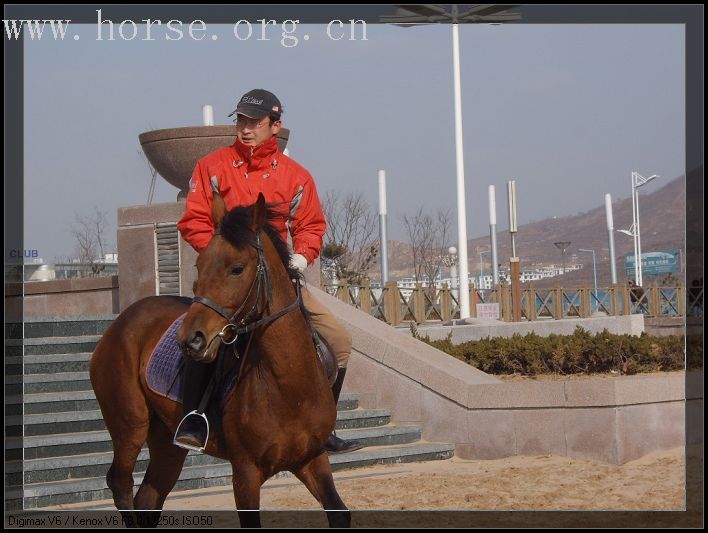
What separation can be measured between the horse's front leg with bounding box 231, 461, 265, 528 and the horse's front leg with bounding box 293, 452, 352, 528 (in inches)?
13.9

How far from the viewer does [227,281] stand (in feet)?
18.9

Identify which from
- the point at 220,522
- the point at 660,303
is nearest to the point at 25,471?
the point at 220,522

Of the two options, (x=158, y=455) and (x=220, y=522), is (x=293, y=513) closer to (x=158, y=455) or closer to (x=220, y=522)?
(x=220, y=522)

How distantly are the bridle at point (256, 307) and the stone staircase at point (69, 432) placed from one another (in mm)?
3176

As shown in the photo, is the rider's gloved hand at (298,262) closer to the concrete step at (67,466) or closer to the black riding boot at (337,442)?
the black riding boot at (337,442)

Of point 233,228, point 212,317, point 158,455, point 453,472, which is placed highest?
point 233,228

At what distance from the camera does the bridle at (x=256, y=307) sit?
18.5ft

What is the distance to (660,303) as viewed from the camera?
92.1 feet

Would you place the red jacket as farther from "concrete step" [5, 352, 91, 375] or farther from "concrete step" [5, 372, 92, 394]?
"concrete step" [5, 352, 91, 375]

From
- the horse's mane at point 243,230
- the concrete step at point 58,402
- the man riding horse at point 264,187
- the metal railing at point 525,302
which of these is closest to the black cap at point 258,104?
the man riding horse at point 264,187

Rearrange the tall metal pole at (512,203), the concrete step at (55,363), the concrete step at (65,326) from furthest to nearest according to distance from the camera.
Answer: the tall metal pole at (512,203), the concrete step at (65,326), the concrete step at (55,363)

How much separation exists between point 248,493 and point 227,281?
4.17 feet

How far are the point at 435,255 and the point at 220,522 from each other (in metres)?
39.6

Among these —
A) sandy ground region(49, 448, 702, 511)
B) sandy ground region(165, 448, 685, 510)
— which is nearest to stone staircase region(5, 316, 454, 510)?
sandy ground region(49, 448, 702, 511)
